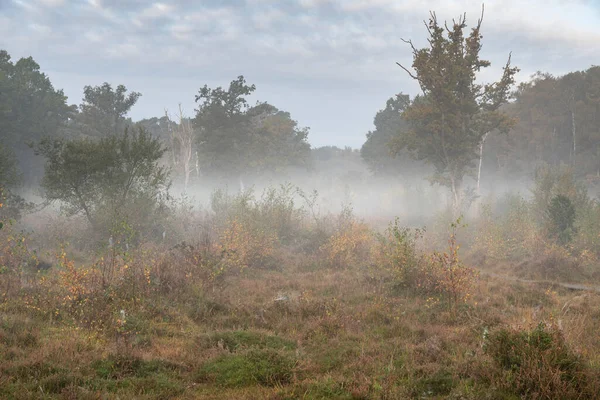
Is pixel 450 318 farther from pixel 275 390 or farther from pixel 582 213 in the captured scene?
pixel 582 213

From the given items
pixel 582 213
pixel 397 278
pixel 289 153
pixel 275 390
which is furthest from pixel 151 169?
pixel 289 153

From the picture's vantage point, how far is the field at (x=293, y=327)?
632cm

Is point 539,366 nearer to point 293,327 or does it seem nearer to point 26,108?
point 293,327

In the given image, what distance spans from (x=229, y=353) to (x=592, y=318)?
8512 millimetres

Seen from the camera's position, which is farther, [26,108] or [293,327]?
→ [26,108]

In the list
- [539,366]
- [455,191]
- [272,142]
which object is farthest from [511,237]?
[272,142]

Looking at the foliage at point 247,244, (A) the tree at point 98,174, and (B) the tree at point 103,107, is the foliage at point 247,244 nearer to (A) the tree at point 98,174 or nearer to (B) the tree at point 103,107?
(A) the tree at point 98,174

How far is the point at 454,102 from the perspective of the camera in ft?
93.4

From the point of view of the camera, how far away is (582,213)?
2069 centimetres

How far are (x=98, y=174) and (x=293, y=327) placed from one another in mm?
14051

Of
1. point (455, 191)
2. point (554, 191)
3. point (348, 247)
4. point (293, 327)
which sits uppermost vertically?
point (554, 191)

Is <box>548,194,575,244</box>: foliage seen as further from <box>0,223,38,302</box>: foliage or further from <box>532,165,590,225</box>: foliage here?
<box>0,223,38,302</box>: foliage

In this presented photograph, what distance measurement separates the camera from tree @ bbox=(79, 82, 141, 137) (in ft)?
143

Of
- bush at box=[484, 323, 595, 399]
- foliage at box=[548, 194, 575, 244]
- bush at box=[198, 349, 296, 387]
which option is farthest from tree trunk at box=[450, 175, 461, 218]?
bush at box=[198, 349, 296, 387]
